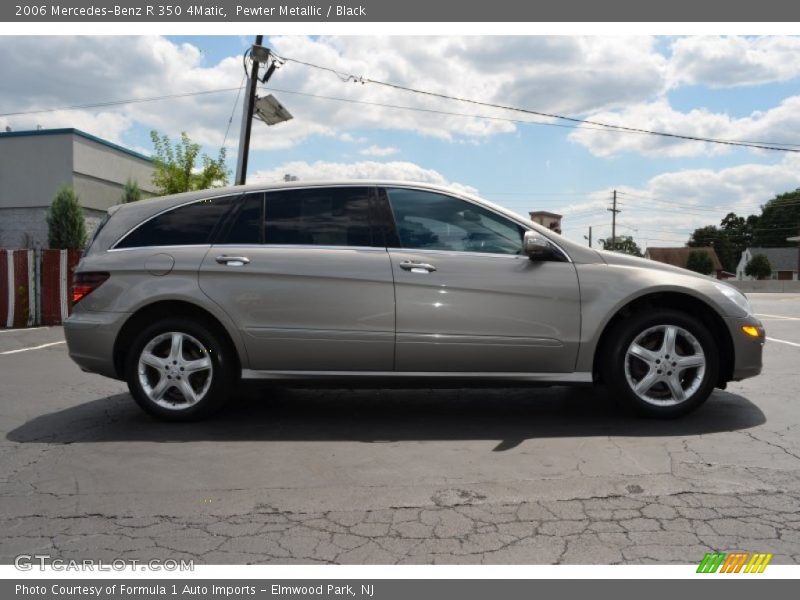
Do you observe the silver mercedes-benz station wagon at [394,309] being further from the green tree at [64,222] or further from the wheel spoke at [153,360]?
the green tree at [64,222]

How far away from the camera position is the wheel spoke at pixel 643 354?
182 inches

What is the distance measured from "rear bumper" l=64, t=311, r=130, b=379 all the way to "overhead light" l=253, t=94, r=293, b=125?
1408 cm

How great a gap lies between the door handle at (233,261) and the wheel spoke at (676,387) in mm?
3079

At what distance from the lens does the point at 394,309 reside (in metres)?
4.64

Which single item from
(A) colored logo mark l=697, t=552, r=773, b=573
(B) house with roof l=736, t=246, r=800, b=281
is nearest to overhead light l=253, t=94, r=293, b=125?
(A) colored logo mark l=697, t=552, r=773, b=573

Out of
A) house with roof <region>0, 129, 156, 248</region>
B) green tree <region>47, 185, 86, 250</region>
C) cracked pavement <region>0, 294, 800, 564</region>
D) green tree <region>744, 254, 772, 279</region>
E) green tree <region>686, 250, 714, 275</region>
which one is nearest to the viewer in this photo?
cracked pavement <region>0, 294, 800, 564</region>

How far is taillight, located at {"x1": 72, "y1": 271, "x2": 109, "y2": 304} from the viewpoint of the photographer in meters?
4.86

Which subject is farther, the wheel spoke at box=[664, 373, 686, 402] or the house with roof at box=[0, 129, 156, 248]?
the house with roof at box=[0, 129, 156, 248]

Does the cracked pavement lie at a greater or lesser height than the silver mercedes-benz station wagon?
lesser

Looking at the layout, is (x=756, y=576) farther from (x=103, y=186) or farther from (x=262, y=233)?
(x=103, y=186)

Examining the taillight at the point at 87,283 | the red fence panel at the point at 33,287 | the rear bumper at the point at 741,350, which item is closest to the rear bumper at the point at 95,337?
the taillight at the point at 87,283

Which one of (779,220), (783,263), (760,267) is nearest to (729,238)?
(779,220)

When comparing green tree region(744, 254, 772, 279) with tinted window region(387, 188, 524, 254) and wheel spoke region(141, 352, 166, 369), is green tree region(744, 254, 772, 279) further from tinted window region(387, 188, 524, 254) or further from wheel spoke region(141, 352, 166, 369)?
wheel spoke region(141, 352, 166, 369)
